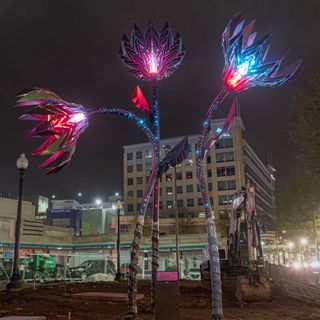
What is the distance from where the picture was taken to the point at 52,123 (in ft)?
36.0

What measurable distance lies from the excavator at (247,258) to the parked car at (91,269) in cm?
1261

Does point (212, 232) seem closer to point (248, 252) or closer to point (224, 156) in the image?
point (248, 252)

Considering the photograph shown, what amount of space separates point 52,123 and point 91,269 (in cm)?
2626

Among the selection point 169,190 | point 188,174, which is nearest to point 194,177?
point 188,174

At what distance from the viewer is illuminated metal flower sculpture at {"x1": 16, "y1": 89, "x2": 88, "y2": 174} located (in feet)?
35.9

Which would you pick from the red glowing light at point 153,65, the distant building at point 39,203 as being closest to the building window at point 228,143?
the distant building at point 39,203

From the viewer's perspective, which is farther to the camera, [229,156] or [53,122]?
[229,156]

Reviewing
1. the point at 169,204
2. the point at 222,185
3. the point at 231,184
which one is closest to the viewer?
the point at 231,184

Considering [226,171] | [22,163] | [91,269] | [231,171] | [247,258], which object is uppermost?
[226,171]

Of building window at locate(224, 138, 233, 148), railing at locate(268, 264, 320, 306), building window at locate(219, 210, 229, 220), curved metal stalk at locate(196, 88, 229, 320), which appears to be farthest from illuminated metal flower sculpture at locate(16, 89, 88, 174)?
building window at locate(224, 138, 233, 148)

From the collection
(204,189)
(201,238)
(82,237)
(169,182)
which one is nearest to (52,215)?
(82,237)

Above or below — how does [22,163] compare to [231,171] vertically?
below

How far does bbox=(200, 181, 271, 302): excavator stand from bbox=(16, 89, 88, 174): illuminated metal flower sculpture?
30.0ft

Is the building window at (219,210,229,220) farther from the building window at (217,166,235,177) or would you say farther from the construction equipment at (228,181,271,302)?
the construction equipment at (228,181,271,302)
